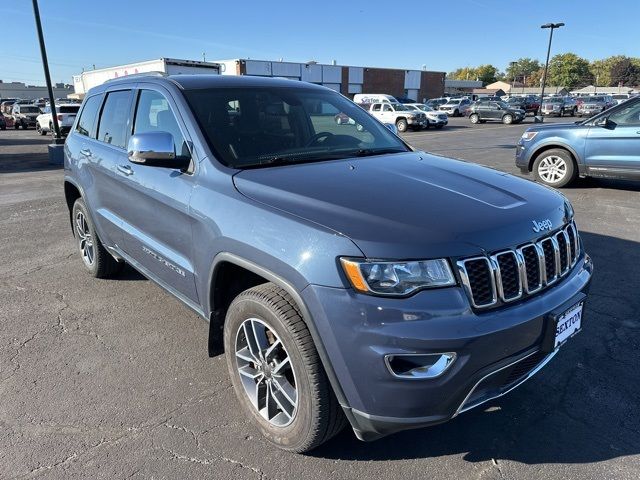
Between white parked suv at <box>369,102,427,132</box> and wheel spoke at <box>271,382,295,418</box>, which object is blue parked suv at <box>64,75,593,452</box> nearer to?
wheel spoke at <box>271,382,295,418</box>

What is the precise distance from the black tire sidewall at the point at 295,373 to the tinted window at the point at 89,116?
2.92 m

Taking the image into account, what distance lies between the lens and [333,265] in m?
2.01

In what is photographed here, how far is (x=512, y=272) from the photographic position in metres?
2.17

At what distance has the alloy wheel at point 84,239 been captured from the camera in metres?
4.92

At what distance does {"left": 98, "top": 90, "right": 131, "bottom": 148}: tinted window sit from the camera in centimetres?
388

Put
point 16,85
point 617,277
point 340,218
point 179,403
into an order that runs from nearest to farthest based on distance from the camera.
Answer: point 340,218 < point 179,403 < point 617,277 < point 16,85

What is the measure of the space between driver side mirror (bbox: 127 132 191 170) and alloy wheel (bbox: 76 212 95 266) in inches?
92.5

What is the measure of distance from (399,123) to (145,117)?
2835cm

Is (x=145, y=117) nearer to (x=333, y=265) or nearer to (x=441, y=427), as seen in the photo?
(x=333, y=265)

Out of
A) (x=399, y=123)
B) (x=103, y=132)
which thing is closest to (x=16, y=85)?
(x=399, y=123)

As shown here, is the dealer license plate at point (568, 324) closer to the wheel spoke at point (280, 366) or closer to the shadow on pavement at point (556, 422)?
the shadow on pavement at point (556, 422)

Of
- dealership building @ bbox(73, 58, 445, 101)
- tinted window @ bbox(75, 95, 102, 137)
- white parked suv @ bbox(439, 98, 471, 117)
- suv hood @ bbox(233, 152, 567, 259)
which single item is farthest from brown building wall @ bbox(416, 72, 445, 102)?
suv hood @ bbox(233, 152, 567, 259)

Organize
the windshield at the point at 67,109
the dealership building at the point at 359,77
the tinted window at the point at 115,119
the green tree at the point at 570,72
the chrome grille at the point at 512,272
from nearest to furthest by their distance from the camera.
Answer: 1. the chrome grille at the point at 512,272
2. the tinted window at the point at 115,119
3. the windshield at the point at 67,109
4. the dealership building at the point at 359,77
5. the green tree at the point at 570,72

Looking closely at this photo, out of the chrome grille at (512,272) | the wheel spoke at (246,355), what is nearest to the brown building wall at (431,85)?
the chrome grille at (512,272)
